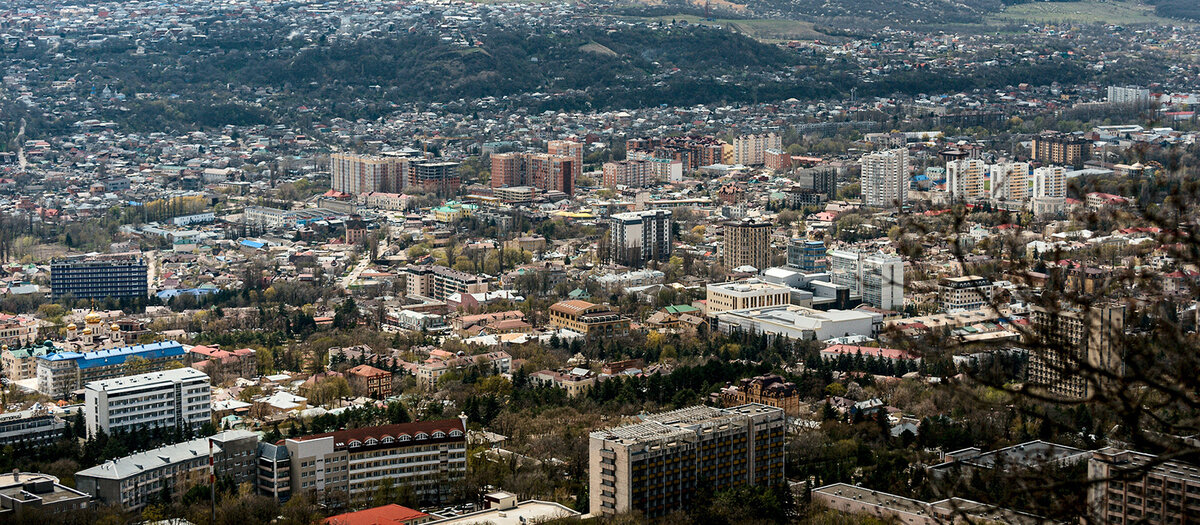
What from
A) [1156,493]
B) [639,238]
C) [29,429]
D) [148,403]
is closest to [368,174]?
[639,238]

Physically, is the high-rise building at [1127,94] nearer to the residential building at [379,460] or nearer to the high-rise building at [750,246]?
the high-rise building at [750,246]

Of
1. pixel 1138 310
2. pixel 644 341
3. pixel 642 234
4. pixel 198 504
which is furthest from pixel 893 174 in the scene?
pixel 1138 310

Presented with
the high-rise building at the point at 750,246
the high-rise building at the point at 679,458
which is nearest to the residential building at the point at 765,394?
the high-rise building at the point at 679,458

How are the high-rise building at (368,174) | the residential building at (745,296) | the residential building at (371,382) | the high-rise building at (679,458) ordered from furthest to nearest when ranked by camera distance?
1. the high-rise building at (368,174)
2. the residential building at (745,296)
3. the residential building at (371,382)
4. the high-rise building at (679,458)

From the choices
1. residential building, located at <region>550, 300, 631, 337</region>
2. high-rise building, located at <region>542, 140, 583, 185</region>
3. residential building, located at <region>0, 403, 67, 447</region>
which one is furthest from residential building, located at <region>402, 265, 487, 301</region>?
high-rise building, located at <region>542, 140, 583, 185</region>

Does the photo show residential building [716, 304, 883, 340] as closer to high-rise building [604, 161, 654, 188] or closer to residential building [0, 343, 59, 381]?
residential building [0, 343, 59, 381]
